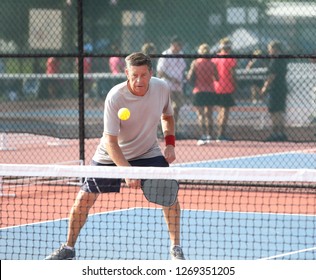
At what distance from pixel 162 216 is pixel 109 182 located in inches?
87.6

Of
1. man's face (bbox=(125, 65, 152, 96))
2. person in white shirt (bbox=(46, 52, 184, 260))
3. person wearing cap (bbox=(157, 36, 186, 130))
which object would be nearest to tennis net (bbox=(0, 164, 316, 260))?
person in white shirt (bbox=(46, 52, 184, 260))

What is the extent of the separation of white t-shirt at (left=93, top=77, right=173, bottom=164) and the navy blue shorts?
0.12 ft

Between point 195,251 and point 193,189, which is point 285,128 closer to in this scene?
point 193,189

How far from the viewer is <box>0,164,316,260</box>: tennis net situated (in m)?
6.30

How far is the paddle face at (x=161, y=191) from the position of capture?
6.86 metres

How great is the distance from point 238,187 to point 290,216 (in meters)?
1.52

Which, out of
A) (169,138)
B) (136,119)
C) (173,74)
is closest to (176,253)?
(169,138)

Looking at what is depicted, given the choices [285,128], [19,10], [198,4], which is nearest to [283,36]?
[198,4]

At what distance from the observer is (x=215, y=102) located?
16281 millimetres

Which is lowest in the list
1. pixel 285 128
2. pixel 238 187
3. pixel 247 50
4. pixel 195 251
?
pixel 195 251

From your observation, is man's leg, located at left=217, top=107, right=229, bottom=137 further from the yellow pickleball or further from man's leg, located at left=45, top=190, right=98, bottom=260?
the yellow pickleball

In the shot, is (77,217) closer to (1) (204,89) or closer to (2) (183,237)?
(2) (183,237)

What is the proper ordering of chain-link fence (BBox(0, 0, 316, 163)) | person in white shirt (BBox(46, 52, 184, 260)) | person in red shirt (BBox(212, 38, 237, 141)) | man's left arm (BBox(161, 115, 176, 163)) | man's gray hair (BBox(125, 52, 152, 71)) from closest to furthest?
man's gray hair (BBox(125, 52, 152, 71)), person in white shirt (BBox(46, 52, 184, 260)), man's left arm (BBox(161, 115, 176, 163)), person in red shirt (BBox(212, 38, 237, 141)), chain-link fence (BBox(0, 0, 316, 163))

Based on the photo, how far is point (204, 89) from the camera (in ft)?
53.1
